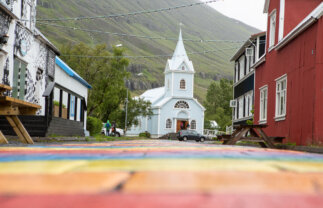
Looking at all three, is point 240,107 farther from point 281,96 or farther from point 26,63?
point 26,63

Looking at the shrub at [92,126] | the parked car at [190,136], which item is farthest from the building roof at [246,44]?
the parked car at [190,136]

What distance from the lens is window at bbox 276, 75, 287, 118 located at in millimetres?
15960

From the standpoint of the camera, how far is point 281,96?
654 inches

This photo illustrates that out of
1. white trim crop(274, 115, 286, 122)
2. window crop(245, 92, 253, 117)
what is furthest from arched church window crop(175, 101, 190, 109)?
white trim crop(274, 115, 286, 122)

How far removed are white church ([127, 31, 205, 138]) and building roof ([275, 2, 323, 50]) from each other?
42360 millimetres

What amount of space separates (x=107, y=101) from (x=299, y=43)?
27.7m

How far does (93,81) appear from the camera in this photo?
41719 mm

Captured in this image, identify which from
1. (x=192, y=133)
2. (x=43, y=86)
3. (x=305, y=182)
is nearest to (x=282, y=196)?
(x=305, y=182)

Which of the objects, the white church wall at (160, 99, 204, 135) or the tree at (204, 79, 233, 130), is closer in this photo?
the white church wall at (160, 99, 204, 135)

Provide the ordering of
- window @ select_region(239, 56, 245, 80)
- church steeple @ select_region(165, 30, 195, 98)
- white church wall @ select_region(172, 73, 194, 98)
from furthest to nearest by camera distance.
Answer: white church wall @ select_region(172, 73, 194, 98) → church steeple @ select_region(165, 30, 195, 98) → window @ select_region(239, 56, 245, 80)

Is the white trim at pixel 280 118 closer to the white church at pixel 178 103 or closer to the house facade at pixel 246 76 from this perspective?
the house facade at pixel 246 76

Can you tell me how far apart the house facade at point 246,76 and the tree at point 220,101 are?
39.9 m

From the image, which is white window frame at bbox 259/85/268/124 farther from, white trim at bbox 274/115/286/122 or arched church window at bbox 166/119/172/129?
arched church window at bbox 166/119/172/129

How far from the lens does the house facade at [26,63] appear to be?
12.9m
